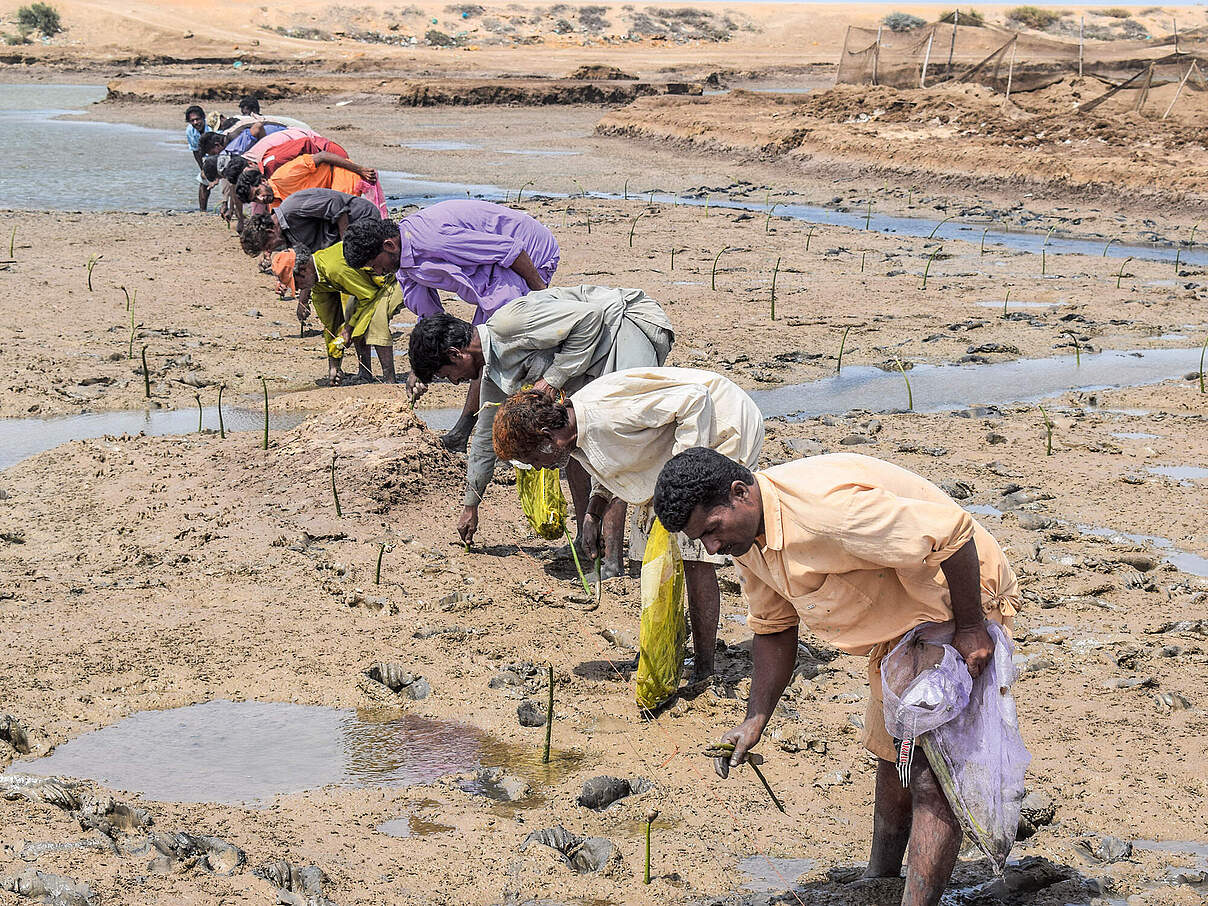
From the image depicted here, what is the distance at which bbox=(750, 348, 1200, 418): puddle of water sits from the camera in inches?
313

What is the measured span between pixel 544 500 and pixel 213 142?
919 centimetres

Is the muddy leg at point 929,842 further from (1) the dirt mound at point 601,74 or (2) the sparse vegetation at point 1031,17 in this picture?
(2) the sparse vegetation at point 1031,17

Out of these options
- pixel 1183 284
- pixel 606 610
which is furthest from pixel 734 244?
pixel 606 610

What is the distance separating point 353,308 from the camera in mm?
7660

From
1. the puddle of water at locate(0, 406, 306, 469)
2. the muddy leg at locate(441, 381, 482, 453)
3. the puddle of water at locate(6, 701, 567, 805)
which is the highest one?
the muddy leg at locate(441, 381, 482, 453)

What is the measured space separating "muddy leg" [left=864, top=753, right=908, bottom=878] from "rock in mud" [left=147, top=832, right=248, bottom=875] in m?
1.65

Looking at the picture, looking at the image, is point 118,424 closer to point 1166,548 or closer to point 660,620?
point 660,620

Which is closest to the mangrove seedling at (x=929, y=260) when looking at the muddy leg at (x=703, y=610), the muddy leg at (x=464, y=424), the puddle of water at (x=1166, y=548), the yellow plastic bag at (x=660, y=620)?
the puddle of water at (x=1166, y=548)

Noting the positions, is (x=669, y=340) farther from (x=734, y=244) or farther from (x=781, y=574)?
(x=734, y=244)

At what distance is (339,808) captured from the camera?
369 cm

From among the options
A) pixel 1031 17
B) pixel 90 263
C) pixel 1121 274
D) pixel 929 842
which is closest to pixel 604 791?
pixel 929 842

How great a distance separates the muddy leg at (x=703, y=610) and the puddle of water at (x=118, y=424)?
12.2 feet

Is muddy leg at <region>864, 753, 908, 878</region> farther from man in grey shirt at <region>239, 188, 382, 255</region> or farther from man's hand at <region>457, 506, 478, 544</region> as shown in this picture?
man in grey shirt at <region>239, 188, 382, 255</region>

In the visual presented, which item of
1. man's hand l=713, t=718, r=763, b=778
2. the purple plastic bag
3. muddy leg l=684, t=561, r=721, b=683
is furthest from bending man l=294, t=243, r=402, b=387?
the purple plastic bag
